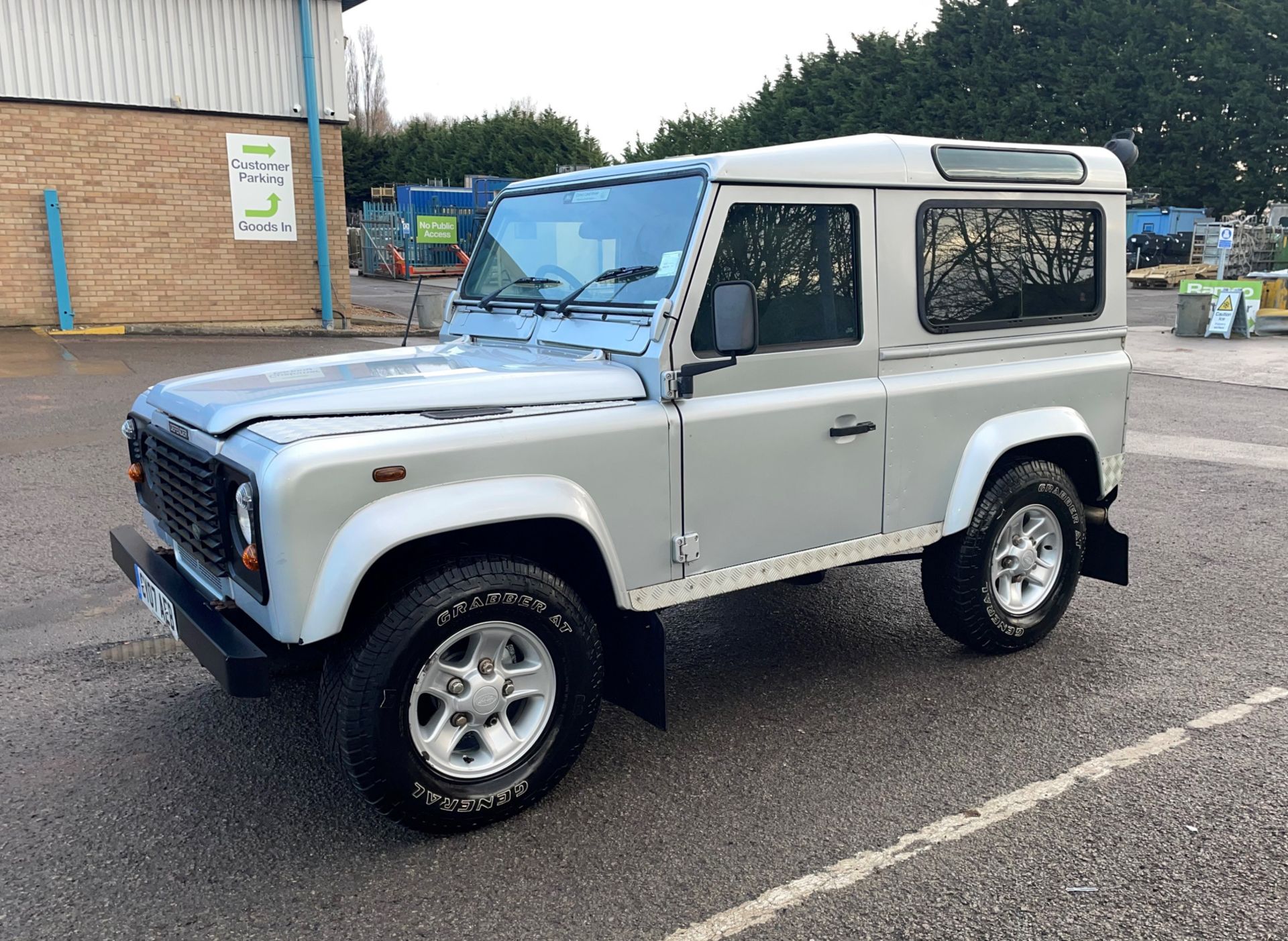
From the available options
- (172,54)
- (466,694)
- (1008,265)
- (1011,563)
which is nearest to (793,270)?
(1008,265)

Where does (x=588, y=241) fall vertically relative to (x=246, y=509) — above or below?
above

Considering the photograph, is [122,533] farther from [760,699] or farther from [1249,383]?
[1249,383]

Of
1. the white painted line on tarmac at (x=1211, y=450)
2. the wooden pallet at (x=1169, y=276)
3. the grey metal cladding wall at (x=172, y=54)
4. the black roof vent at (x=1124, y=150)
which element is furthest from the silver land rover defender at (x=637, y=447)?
the wooden pallet at (x=1169, y=276)

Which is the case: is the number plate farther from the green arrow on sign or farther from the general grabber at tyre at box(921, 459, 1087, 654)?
the green arrow on sign

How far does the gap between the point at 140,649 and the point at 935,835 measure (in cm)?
350

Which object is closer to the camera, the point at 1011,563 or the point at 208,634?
the point at 208,634

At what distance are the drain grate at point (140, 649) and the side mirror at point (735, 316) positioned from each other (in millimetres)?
2873

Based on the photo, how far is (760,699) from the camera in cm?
420

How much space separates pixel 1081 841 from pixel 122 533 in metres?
3.55

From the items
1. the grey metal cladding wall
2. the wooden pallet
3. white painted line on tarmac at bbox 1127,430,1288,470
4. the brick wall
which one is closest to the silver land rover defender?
white painted line on tarmac at bbox 1127,430,1288,470

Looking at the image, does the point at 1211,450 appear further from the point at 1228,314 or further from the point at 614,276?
the point at 1228,314

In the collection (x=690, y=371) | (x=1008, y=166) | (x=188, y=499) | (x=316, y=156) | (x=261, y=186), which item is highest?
(x=316, y=156)

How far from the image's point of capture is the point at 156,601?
3.45 metres

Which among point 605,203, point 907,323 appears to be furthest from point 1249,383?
point 605,203
